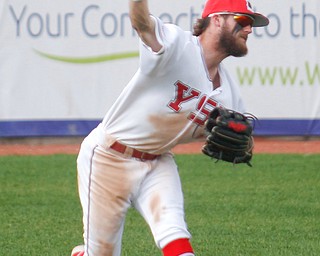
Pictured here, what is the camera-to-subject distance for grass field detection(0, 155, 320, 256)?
6.98 meters

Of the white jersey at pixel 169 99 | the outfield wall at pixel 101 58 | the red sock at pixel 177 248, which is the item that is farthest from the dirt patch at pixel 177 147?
the red sock at pixel 177 248

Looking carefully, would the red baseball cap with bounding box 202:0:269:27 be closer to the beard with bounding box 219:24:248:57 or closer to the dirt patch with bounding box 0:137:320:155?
the beard with bounding box 219:24:248:57

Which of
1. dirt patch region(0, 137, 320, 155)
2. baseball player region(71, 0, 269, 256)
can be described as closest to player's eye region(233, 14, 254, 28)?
baseball player region(71, 0, 269, 256)

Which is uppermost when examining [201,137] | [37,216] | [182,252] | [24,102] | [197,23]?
[197,23]

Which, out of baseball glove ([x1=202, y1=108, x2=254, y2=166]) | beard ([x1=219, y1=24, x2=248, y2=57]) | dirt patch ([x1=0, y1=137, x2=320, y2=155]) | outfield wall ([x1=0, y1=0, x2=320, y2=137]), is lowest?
dirt patch ([x1=0, y1=137, x2=320, y2=155])

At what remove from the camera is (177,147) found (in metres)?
13.3

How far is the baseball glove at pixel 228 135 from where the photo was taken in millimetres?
4875

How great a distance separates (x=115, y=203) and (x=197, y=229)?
8.28ft

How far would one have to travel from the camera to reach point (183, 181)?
10016 millimetres

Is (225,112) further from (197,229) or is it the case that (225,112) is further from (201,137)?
(197,229)

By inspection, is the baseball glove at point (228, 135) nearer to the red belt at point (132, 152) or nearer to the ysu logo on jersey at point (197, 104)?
the ysu logo on jersey at point (197, 104)

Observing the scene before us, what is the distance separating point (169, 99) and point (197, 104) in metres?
0.16

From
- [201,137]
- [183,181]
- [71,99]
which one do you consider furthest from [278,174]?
[201,137]

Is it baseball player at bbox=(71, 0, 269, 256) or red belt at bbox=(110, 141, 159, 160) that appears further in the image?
red belt at bbox=(110, 141, 159, 160)
